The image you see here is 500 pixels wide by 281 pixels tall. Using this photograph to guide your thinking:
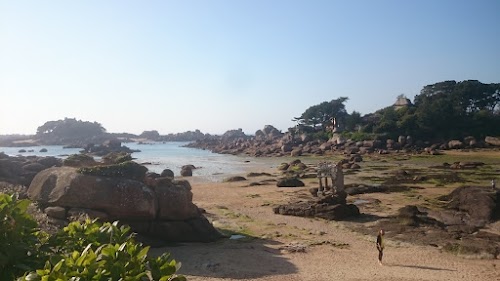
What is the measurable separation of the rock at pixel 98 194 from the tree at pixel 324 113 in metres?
Result: 104

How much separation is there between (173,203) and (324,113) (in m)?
109

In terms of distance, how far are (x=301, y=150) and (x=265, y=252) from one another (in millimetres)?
79948

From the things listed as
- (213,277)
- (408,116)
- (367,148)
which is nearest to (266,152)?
(367,148)

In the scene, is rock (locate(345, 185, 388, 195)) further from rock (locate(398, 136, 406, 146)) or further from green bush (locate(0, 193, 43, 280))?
rock (locate(398, 136, 406, 146))

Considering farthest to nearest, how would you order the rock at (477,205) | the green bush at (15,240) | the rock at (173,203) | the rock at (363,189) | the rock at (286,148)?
the rock at (286,148) → the rock at (363,189) → the rock at (477,205) → the rock at (173,203) → the green bush at (15,240)

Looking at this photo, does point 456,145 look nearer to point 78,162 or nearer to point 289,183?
point 289,183

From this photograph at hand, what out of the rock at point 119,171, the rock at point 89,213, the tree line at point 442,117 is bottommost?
the rock at point 89,213

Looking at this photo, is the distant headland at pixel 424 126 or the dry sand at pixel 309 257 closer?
the dry sand at pixel 309 257

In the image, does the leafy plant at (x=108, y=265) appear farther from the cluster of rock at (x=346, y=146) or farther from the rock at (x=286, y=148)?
the rock at (x=286, y=148)

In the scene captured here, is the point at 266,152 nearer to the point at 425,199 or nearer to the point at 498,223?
the point at 425,199

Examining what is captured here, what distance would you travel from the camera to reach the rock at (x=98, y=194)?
1942 centimetres

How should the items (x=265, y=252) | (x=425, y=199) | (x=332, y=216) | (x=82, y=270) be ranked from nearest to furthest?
(x=82, y=270) < (x=265, y=252) < (x=332, y=216) < (x=425, y=199)

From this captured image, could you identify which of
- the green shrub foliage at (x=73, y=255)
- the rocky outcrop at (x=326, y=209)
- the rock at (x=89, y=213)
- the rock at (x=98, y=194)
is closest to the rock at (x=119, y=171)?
the rock at (x=98, y=194)

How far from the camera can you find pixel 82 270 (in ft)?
10.8
